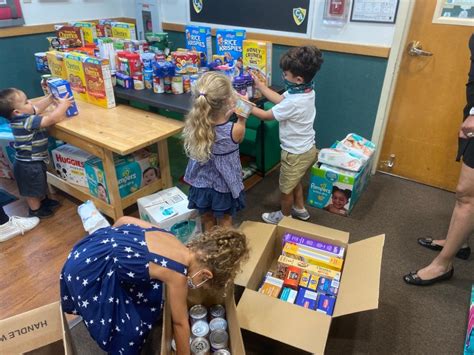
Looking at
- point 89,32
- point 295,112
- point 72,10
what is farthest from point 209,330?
point 72,10

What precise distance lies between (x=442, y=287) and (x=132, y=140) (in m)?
1.77

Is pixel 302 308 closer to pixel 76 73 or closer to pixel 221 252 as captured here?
pixel 221 252

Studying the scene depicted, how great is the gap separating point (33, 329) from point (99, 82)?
1472 millimetres

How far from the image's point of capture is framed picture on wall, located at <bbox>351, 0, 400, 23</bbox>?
7.75 ft

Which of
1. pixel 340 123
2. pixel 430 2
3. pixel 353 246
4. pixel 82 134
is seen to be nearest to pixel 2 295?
pixel 82 134

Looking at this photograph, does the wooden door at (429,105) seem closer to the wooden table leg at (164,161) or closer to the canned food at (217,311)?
the wooden table leg at (164,161)

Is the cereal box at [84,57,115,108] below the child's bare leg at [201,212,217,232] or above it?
above

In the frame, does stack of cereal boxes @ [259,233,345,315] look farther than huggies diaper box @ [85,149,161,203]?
No

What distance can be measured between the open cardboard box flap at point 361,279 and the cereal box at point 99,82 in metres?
1.69

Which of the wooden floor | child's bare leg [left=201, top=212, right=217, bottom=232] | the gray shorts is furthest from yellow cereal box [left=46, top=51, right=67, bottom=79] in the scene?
child's bare leg [left=201, top=212, right=217, bottom=232]

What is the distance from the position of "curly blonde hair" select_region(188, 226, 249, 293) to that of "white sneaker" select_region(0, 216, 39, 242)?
1.47 metres

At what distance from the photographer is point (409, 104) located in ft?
8.54

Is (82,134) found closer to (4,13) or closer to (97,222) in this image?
(97,222)

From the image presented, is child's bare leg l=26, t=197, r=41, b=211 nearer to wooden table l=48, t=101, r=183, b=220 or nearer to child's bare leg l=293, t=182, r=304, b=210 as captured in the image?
wooden table l=48, t=101, r=183, b=220
